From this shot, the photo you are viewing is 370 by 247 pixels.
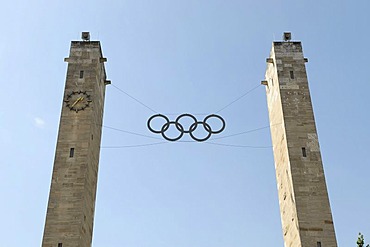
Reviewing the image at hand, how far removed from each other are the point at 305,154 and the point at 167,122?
235 inches

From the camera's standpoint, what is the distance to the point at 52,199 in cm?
2095

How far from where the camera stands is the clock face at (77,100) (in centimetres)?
2323

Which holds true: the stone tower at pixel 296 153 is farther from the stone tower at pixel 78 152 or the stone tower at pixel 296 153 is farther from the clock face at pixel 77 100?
the clock face at pixel 77 100

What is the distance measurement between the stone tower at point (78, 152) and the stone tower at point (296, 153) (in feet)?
27.4

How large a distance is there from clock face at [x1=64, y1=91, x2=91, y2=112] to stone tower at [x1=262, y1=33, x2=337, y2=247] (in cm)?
866

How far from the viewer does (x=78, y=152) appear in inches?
866

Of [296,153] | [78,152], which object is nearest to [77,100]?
[78,152]

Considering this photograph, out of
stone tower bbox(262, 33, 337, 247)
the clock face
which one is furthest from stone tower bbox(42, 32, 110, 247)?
stone tower bbox(262, 33, 337, 247)

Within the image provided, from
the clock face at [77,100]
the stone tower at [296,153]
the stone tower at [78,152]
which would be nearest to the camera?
the stone tower at [78,152]

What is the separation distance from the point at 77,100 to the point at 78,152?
264 centimetres

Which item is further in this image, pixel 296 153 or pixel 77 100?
pixel 77 100

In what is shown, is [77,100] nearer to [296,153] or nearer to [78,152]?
[78,152]

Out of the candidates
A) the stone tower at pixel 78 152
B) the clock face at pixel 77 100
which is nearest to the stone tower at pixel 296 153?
the stone tower at pixel 78 152

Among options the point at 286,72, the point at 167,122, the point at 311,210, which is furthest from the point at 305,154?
the point at 167,122
